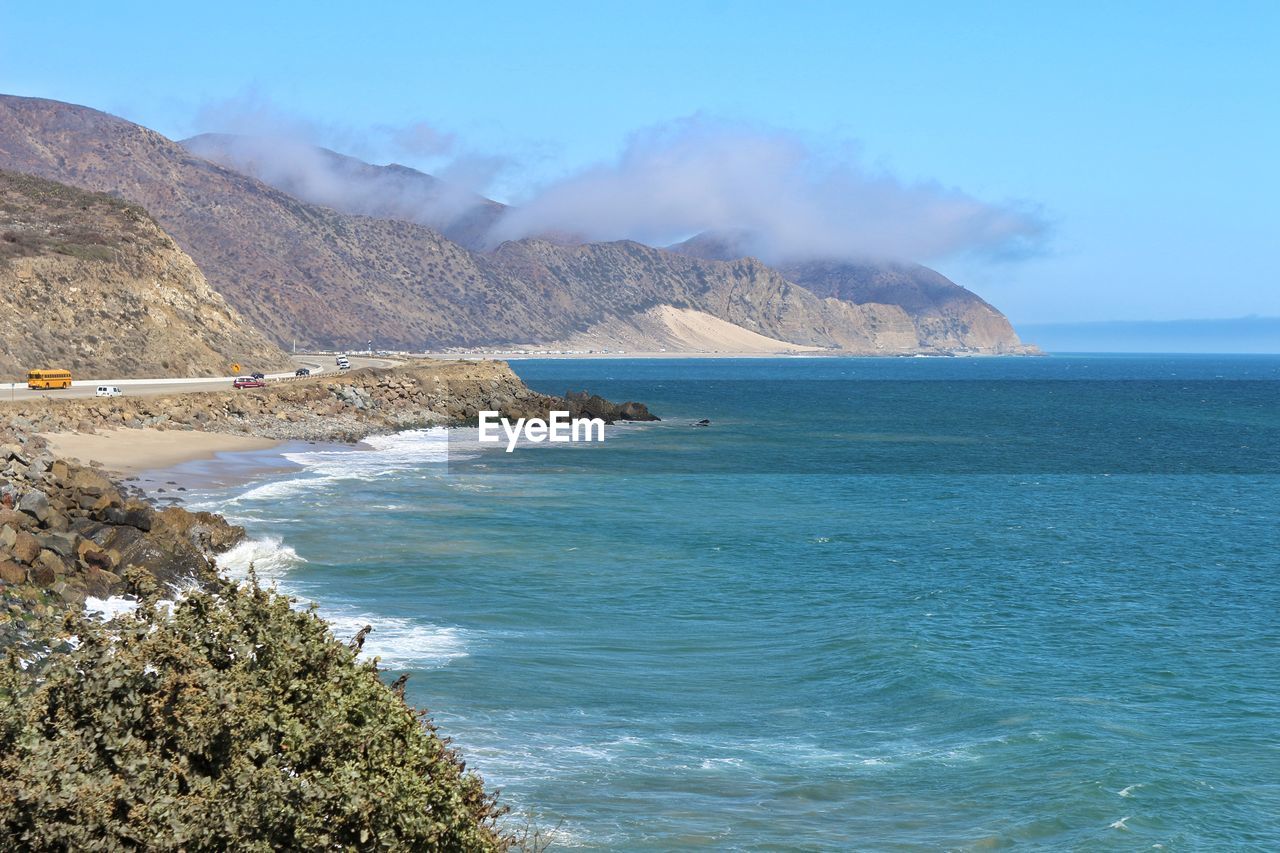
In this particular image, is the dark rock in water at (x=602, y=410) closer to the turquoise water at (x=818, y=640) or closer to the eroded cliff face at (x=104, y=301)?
the eroded cliff face at (x=104, y=301)

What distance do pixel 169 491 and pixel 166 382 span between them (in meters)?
39.2

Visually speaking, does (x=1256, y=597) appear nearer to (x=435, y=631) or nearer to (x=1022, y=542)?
(x=1022, y=542)

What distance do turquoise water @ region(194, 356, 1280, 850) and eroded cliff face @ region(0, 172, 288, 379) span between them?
3094cm

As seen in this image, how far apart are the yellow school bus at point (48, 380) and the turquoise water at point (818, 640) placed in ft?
63.1

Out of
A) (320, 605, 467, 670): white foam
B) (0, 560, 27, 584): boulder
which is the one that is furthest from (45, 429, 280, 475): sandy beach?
(320, 605, 467, 670): white foam

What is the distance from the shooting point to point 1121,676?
24.0m

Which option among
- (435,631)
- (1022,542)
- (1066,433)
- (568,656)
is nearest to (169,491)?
(435,631)

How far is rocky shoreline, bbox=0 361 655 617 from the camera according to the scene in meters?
26.2

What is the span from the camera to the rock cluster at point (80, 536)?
25436mm

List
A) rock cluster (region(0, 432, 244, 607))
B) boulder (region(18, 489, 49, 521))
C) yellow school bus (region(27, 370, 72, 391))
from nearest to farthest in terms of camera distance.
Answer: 1. rock cluster (region(0, 432, 244, 607))
2. boulder (region(18, 489, 49, 521))
3. yellow school bus (region(27, 370, 72, 391))

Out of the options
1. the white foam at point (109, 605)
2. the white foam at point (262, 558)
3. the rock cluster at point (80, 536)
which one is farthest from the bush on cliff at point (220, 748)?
the white foam at point (262, 558)

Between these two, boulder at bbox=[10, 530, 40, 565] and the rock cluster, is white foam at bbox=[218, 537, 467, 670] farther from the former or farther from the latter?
boulder at bbox=[10, 530, 40, 565]

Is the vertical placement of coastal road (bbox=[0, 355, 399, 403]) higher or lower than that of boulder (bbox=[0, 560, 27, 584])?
higher

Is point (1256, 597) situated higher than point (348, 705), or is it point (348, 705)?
point (348, 705)
